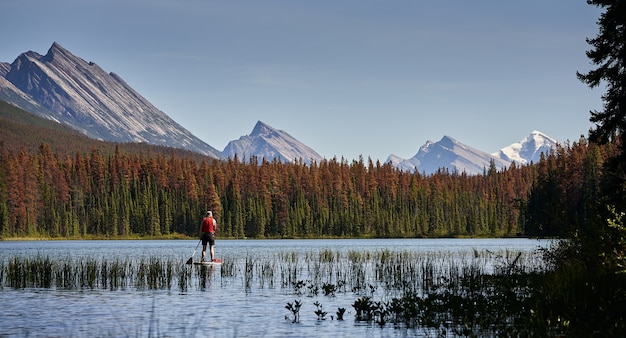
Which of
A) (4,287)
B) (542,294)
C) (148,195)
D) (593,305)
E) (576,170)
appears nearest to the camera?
(593,305)

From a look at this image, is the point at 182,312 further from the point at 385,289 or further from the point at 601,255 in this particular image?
the point at 601,255

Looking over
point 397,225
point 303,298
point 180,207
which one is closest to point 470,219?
point 397,225

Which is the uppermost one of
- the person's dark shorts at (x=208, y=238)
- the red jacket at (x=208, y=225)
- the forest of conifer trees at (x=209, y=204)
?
the forest of conifer trees at (x=209, y=204)

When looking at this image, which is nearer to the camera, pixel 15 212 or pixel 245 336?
pixel 245 336

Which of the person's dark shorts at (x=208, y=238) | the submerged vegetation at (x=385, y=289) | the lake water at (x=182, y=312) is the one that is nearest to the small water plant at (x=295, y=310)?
the submerged vegetation at (x=385, y=289)

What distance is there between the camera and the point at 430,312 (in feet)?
80.9

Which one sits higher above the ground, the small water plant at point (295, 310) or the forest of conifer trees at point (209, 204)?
the forest of conifer trees at point (209, 204)

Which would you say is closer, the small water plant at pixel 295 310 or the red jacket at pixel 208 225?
the small water plant at pixel 295 310

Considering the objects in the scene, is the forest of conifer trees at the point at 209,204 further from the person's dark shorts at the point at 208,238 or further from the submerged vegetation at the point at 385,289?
the submerged vegetation at the point at 385,289

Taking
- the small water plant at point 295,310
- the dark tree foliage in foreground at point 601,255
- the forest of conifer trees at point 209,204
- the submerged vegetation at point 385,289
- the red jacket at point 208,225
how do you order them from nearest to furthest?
the dark tree foliage in foreground at point 601,255 → the submerged vegetation at point 385,289 → the small water plant at point 295,310 → the red jacket at point 208,225 → the forest of conifer trees at point 209,204

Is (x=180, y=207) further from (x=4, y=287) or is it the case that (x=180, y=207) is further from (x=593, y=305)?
(x=593, y=305)

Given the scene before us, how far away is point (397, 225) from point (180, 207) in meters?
48.6

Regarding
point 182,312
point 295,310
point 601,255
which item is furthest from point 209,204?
point 601,255

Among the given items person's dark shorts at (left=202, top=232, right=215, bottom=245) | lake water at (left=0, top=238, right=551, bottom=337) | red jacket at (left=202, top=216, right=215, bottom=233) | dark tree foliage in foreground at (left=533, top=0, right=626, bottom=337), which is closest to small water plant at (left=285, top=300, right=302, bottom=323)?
lake water at (left=0, top=238, right=551, bottom=337)
